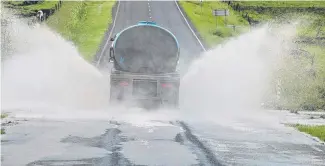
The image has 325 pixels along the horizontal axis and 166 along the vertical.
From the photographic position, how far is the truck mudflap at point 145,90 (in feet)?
87.3

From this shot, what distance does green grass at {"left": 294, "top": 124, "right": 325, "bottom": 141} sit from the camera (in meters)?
20.5

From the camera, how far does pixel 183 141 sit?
1736cm

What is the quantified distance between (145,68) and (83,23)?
4783cm

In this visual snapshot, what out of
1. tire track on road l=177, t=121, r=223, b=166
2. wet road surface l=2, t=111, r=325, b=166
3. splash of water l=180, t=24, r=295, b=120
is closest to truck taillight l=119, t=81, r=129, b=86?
splash of water l=180, t=24, r=295, b=120

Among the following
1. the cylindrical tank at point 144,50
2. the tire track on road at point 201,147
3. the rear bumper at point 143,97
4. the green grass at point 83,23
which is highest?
the green grass at point 83,23

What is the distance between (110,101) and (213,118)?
4144mm

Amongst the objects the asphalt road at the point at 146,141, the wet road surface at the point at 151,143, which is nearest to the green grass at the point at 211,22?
the asphalt road at the point at 146,141

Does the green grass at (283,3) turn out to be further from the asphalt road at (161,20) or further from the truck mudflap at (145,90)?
the truck mudflap at (145,90)

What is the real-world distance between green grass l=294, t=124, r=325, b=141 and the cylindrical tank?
6737 mm

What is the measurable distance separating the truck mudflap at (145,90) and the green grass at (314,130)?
5.44 metres

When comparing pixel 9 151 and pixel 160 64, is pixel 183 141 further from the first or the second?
pixel 160 64

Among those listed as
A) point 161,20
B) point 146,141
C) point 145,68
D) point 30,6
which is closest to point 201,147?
point 146,141

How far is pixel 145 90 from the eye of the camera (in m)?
26.9

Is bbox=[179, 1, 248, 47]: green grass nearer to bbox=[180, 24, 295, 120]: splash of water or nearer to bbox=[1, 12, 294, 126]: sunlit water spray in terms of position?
bbox=[180, 24, 295, 120]: splash of water
